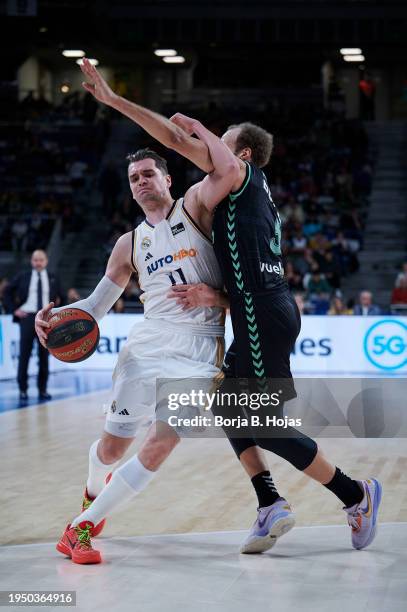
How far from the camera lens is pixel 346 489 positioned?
16.5ft

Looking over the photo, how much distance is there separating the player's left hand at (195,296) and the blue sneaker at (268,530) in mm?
1086

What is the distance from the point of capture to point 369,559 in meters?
4.83

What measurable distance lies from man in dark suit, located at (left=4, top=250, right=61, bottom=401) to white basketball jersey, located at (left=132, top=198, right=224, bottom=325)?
7.97 meters

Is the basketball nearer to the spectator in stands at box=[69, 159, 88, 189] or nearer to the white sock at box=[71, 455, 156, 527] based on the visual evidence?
the white sock at box=[71, 455, 156, 527]

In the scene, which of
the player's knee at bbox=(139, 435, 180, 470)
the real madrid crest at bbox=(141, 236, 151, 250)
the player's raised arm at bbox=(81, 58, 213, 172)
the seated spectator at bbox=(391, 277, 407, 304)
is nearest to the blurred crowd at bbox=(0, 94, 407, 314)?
the seated spectator at bbox=(391, 277, 407, 304)

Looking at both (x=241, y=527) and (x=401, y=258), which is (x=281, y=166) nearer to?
(x=401, y=258)

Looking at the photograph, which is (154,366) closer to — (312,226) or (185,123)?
(185,123)

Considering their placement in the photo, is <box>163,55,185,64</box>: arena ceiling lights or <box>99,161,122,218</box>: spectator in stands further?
<box>163,55,185,64</box>: arena ceiling lights

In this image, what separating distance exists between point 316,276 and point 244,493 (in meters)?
12.3

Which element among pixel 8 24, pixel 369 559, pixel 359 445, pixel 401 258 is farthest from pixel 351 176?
pixel 369 559

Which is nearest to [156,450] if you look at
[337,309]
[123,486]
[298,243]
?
[123,486]

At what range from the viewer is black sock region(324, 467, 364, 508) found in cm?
500

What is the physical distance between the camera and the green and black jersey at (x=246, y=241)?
4727 mm

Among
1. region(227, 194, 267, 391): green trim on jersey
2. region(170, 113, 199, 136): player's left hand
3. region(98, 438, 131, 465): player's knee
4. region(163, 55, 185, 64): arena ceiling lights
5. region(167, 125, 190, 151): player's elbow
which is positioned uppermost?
region(163, 55, 185, 64): arena ceiling lights
